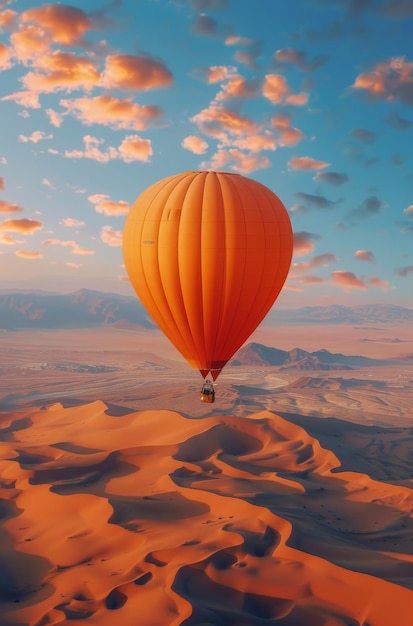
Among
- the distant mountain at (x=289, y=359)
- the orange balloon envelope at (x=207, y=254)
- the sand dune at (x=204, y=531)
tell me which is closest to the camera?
the sand dune at (x=204, y=531)

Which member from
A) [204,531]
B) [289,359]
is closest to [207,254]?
[204,531]

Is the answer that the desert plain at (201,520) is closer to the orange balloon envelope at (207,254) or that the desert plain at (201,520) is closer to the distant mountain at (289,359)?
the orange balloon envelope at (207,254)

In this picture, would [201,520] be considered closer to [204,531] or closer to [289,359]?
[204,531]

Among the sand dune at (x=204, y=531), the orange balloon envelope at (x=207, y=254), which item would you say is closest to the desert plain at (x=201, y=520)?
the sand dune at (x=204, y=531)

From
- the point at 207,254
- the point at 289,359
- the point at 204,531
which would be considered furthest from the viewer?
the point at 289,359

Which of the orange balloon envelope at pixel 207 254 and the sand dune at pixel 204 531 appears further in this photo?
the orange balloon envelope at pixel 207 254

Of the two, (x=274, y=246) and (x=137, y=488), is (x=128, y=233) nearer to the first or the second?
(x=274, y=246)
